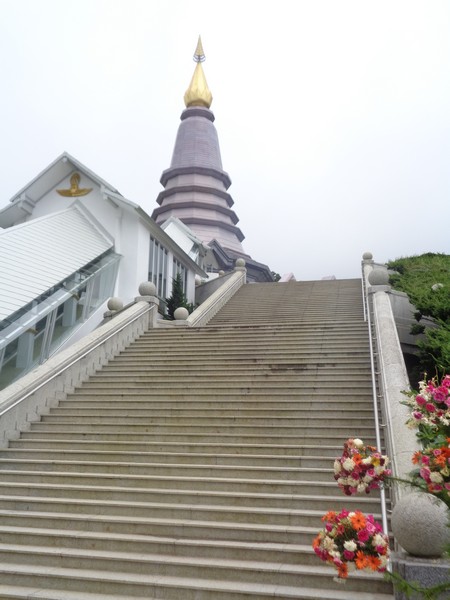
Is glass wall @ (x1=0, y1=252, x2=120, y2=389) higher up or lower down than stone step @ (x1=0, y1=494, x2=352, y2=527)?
higher up

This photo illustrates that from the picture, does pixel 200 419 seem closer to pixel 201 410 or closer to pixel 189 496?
pixel 201 410

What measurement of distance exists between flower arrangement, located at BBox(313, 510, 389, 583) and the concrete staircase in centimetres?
206

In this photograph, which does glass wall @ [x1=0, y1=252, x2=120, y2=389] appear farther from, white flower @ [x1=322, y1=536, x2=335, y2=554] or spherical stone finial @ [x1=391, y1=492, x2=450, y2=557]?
white flower @ [x1=322, y1=536, x2=335, y2=554]

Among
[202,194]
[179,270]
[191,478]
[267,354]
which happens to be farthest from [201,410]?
[202,194]

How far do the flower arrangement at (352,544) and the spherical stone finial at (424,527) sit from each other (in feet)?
3.85

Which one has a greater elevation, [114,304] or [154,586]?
[114,304]

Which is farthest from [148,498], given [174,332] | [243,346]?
[174,332]

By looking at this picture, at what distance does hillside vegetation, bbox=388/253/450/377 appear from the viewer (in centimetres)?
993

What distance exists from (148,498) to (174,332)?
6.97 metres

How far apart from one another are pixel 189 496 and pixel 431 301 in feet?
25.5

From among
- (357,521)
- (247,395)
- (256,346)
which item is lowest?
(357,521)

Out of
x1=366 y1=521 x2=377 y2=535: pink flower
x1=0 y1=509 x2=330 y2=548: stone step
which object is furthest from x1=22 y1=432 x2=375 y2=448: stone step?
x1=366 y1=521 x2=377 y2=535: pink flower

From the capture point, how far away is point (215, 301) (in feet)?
60.1

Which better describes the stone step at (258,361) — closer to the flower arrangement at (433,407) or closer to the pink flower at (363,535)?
the flower arrangement at (433,407)
